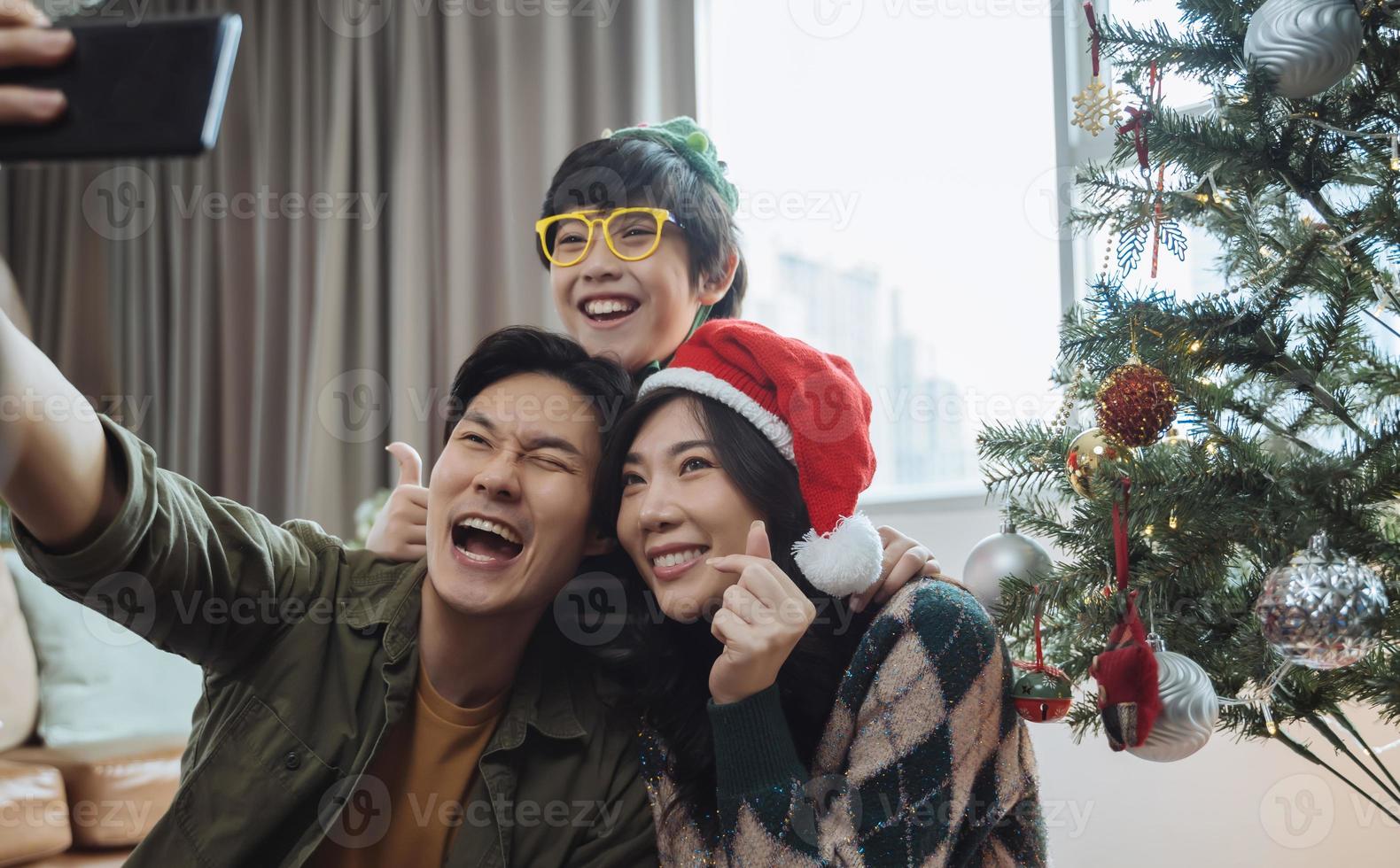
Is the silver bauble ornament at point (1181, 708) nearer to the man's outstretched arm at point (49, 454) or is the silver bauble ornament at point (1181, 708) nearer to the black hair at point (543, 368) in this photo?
the black hair at point (543, 368)

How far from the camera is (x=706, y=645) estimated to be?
5.09 ft

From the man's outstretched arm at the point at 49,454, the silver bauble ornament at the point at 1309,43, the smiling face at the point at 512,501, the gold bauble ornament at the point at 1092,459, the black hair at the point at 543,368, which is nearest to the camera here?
the man's outstretched arm at the point at 49,454

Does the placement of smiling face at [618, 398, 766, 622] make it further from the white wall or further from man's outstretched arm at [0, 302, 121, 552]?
the white wall

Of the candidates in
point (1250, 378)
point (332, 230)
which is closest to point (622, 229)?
point (1250, 378)

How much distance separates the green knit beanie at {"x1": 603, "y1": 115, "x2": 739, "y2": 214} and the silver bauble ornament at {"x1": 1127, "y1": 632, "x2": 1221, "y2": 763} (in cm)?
105

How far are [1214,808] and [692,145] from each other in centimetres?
176

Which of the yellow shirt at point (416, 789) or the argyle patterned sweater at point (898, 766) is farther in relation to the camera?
the yellow shirt at point (416, 789)

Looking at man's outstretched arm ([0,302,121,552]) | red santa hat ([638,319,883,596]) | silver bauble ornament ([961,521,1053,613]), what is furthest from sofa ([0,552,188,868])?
silver bauble ornament ([961,521,1053,613])

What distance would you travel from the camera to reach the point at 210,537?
53.2 inches

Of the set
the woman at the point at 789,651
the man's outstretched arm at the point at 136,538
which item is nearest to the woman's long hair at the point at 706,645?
the woman at the point at 789,651

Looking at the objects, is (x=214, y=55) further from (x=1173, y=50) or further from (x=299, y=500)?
(x=299, y=500)

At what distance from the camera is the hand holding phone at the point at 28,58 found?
2.27ft

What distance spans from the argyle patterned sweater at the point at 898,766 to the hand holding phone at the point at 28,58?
91 centimetres

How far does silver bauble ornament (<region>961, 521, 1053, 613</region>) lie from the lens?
153 cm
